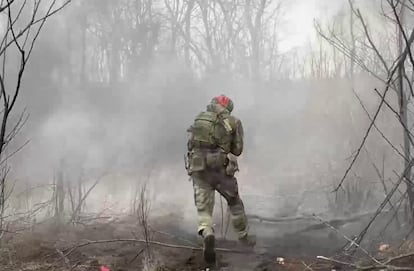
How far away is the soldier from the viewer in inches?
182

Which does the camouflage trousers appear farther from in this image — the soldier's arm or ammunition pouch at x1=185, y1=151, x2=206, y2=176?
the soldier's arm

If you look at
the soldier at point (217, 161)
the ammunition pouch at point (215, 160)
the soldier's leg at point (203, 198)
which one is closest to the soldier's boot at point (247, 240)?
the soldier at point (217, 161)

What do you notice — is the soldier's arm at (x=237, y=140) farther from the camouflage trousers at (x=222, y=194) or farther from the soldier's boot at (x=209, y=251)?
the soldier's boot at (x=209, y=251)

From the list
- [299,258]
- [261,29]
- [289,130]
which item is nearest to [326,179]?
[289,130]

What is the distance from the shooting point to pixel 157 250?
466 cm

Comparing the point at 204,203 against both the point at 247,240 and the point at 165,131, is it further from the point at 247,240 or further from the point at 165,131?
the point at 165,131

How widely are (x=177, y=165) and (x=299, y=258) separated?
5.82 m

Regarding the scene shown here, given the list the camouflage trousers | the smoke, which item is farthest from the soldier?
the smoke

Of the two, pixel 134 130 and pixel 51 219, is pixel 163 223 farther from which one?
pixel 134 130

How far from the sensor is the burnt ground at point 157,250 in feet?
13.5

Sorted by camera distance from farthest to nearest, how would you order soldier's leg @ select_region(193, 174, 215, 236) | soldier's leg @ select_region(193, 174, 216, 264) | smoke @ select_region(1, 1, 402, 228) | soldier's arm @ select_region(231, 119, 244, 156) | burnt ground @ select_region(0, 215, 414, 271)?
smoke @ select_region(1, 1, 402, 228) < soldier's arm @ select_region(231, 119, 244, 156) < soldier's leg @ select_region(193, 174, 215, 236) < soldier's leg @ select_region(193, 174, 216, 264) < burnt ground @ select_region(0, 215, 414, 271)

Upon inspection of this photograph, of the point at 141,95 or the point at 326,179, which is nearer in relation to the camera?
the point at 326,179

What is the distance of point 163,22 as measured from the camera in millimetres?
12766

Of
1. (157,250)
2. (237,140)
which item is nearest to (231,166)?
(237,140)
